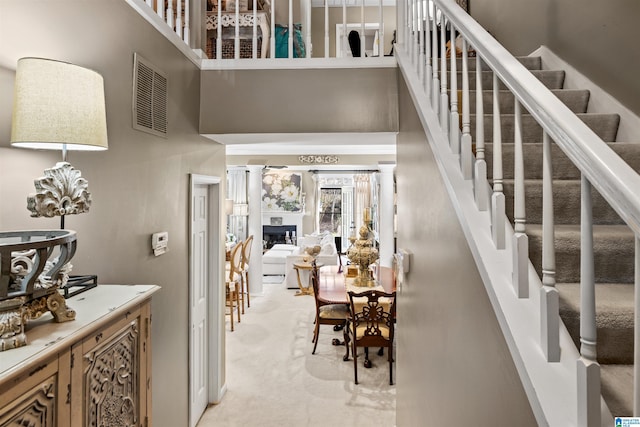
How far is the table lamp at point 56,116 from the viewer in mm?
929

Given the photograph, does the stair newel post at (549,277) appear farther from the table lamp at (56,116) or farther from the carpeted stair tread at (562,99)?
the carpeted stair tread at (562,99)

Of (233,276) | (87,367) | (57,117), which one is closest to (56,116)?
(57,117)

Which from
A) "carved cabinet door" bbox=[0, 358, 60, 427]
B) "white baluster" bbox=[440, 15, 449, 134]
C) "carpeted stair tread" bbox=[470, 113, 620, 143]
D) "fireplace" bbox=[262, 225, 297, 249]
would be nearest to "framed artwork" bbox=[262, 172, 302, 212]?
"fireplace" bbox=[262, 225, 297, 249]

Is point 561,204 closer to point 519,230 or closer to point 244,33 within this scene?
Answer: point 519,230

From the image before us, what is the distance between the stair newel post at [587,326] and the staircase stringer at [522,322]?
0.05 metres

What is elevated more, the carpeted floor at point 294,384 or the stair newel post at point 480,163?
the stair newel post at point 480,163

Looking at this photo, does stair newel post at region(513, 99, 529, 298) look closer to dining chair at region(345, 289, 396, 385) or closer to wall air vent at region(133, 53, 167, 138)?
wall air vent at region(133, 53, 167, 138)

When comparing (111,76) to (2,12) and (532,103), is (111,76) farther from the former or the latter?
(532,103)

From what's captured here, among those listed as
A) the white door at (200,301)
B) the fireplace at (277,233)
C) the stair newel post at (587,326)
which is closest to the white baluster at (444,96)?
the stair newel post at (587,326)

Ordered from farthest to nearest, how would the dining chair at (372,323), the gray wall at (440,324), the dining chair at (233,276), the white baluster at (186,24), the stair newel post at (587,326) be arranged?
1. the dining chair at (233,276)
2. the dining chair at (372,323)
3. the white baluster at (186,24)
4. the gray wall at (440,324)
5. the stair newel post at (587,326)

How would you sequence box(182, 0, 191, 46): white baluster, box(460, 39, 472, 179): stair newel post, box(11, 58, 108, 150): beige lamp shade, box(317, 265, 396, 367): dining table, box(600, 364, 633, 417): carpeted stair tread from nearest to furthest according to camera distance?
box(600, 364, 633, 417): carpeted stair tread < box(11, 58, 108, 150): beige lamp shade < box(460, 39, 472, 179): stair newel post < box(182, 0, 191, 46): white baluster < box(317, 265, 396, 367): dining table

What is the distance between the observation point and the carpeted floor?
3.03 metres

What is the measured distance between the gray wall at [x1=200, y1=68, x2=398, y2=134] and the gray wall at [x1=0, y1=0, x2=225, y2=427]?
15 centimetres

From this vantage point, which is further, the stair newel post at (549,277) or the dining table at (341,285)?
the dining table at (341,285)
